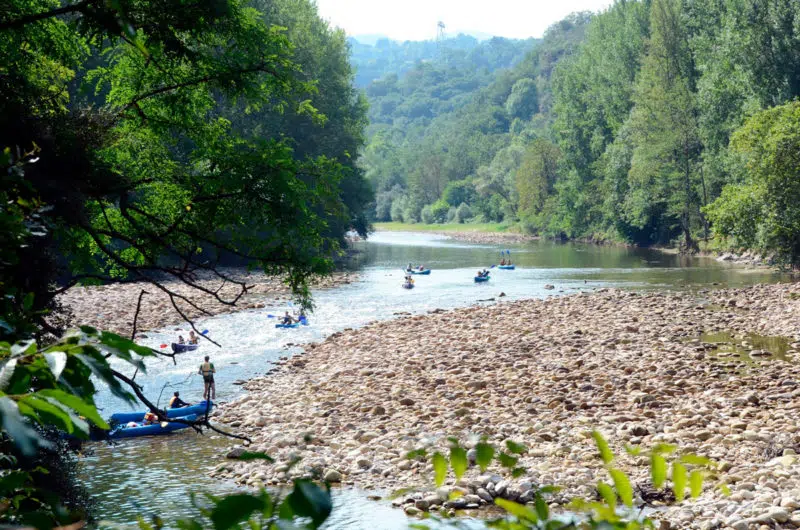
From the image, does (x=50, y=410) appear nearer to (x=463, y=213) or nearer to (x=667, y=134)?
(x=667, y=134)

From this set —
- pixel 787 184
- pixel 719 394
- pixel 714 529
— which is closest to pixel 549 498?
pixel 714 529

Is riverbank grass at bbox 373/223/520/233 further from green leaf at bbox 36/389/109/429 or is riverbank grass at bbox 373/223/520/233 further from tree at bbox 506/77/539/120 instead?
green leaf at bbox 36/389/109/429

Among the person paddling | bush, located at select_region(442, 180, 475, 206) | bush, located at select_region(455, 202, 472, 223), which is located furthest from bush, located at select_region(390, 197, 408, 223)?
the person paddling

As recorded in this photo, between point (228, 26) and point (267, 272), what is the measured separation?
126 inches

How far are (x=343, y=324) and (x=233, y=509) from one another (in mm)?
27324

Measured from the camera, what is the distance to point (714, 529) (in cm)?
927

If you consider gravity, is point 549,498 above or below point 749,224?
below

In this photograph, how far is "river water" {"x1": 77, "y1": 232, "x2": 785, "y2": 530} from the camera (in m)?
11.8

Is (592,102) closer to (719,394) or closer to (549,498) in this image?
(719,394)

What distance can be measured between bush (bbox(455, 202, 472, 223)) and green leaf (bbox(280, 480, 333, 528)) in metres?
115

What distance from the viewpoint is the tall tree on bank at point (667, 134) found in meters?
54.6

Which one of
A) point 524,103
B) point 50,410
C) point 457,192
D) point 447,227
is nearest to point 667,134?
point 50,410

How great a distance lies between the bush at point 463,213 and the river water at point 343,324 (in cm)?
4319

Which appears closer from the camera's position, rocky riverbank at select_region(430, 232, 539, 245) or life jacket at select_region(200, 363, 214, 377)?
life jacket at select_region(200, 363, 214, 377)
